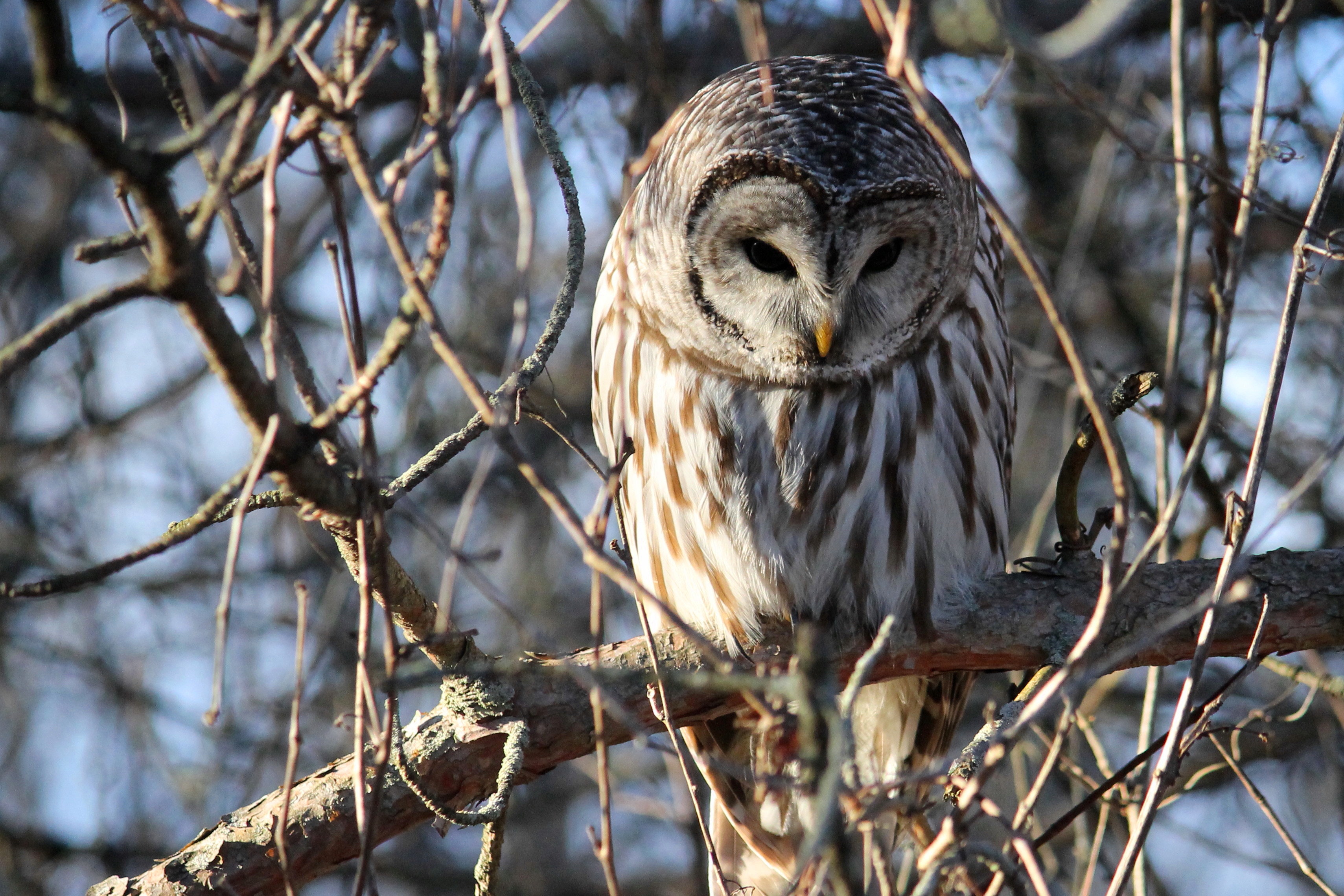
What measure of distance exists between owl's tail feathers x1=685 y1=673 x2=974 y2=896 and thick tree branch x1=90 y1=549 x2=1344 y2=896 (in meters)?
0.68

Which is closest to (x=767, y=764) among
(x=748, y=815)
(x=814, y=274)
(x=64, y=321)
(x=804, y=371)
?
(x=748, y=815)

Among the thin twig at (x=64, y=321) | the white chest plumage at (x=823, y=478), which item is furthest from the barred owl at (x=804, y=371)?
the thin twig at (x=64, y=321)

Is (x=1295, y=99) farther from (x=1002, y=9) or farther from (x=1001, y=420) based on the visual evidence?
(x=1002, y=9)

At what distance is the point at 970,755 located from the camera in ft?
7.55

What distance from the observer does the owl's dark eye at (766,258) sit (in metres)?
3.15

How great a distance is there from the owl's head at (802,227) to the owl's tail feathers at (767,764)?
3.53 ft

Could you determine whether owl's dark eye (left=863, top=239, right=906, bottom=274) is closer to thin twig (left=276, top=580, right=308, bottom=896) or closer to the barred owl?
the barred owl

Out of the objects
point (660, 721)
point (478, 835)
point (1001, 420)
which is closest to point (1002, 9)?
point (660, 721)

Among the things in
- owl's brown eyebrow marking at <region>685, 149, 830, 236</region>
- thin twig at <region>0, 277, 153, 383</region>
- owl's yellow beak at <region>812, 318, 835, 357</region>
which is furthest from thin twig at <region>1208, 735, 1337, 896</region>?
thin twig at <region>0, 277, 153, 383</region>

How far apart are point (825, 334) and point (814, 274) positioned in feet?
0.50

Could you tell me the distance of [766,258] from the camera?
3.18 meters

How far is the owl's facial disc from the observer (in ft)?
9.87

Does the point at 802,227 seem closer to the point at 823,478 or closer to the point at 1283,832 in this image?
the point at 823,478

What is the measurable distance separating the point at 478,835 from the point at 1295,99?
5.22 metres
